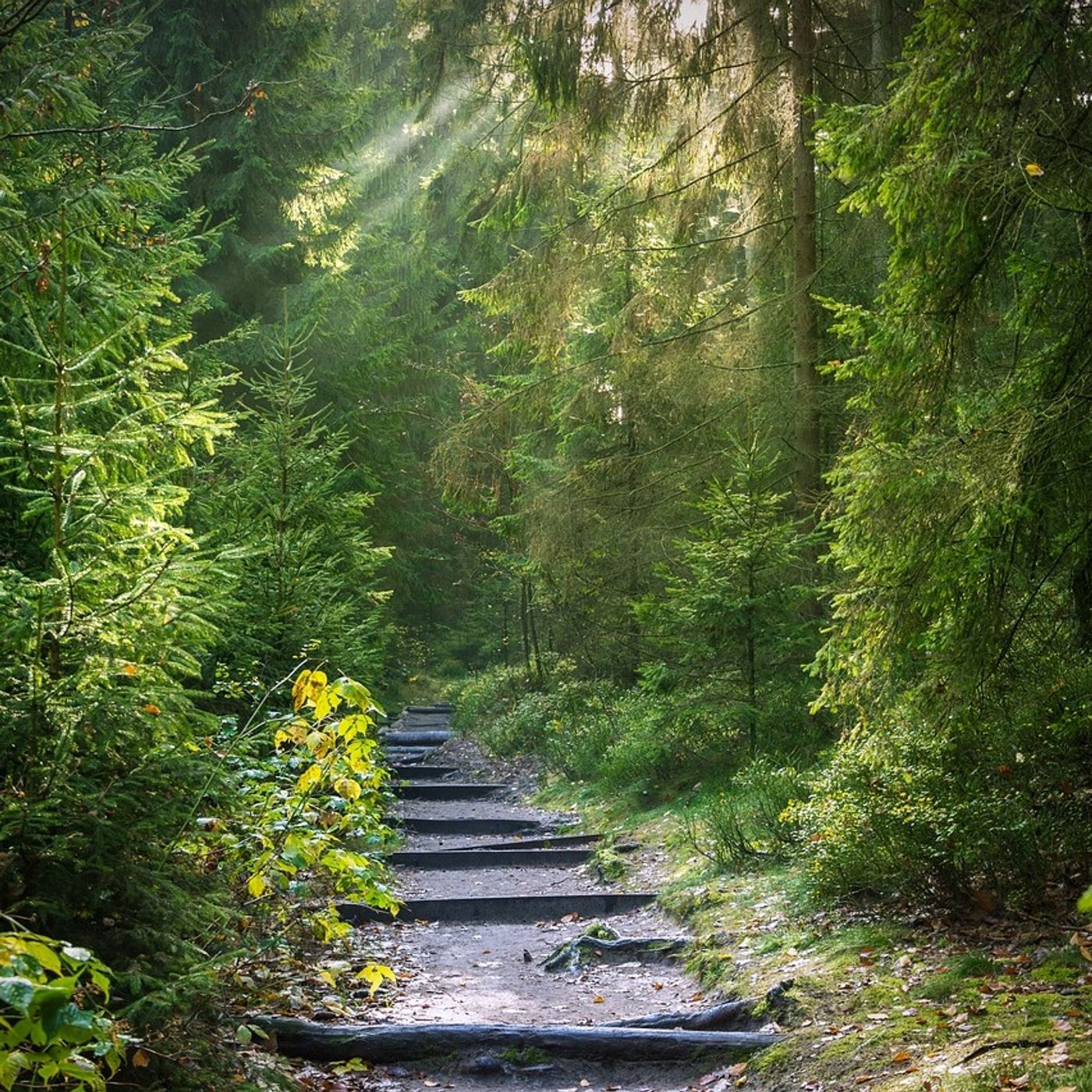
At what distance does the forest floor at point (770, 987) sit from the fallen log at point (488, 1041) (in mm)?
71

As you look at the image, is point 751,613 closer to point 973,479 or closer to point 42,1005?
point 973,479

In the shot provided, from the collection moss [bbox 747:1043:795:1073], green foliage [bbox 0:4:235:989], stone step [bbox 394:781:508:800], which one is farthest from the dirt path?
stone step [bbox 394:781:508:800]

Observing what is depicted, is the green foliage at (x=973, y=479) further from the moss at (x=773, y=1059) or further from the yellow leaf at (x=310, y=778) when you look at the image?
the yellow leaf at (x=310, y=778)

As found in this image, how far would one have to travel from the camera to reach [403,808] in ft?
45.9

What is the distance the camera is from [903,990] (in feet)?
16.4

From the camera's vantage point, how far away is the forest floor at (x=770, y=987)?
4129 millimetres

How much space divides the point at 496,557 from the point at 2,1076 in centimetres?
1887

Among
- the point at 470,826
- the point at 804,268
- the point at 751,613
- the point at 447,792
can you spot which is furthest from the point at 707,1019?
the point at 447,792

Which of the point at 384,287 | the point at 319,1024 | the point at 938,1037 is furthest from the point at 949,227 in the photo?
the point at 384,287

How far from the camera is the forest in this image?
164 inches

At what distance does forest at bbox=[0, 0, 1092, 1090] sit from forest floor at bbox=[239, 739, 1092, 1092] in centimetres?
23

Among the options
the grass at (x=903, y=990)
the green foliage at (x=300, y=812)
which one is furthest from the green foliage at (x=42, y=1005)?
the grass at (x=903, y=990)

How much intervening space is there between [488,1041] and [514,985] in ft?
5.17

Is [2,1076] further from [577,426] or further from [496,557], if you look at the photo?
[496,557]
